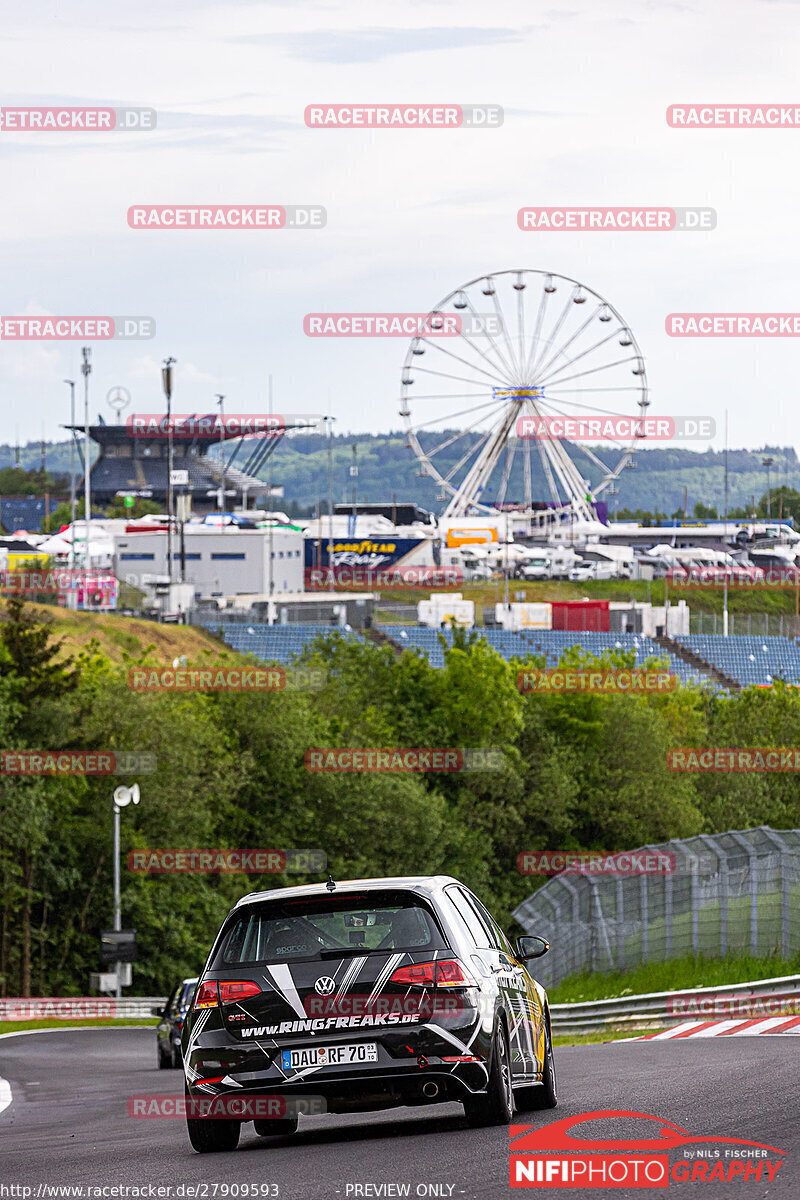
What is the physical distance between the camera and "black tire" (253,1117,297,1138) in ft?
29.6

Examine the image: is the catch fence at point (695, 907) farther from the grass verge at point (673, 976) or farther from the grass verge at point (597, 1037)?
the grass verge at point (597, 1037)

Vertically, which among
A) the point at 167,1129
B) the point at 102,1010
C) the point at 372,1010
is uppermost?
the point at 372,1010

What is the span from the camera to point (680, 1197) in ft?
21.0

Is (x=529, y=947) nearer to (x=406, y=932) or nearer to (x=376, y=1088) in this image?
(x=406, y=932)

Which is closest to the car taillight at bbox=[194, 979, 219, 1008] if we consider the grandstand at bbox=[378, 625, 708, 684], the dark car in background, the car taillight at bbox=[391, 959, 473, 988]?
the car taillight at bbox=[391, 959, 473, 988]

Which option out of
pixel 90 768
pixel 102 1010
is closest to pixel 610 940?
pixel 102 1010

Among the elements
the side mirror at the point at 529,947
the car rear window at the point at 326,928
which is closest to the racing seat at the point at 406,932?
the car rear window at the point at 326,928

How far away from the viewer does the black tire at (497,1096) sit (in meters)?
8.27

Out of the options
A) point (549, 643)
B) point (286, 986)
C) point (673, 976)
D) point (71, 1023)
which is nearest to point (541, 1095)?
point (286, 986)

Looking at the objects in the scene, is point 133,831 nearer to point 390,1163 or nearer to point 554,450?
point 390,1163

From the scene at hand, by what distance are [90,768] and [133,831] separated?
2077mm

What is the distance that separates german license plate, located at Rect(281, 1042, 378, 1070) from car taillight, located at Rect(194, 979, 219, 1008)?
443 mm

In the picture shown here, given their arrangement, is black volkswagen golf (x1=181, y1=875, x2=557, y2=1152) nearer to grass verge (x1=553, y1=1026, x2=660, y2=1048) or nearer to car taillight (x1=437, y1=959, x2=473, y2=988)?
car taillight (x1=437, y1=959, x2=473, y2=988)

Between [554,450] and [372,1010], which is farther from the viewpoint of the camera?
[554,450]
